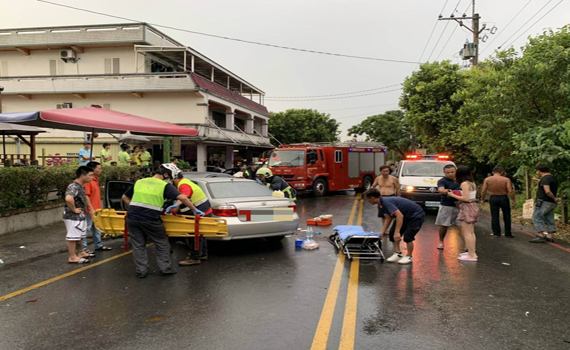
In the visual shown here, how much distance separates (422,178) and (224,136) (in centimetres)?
1876

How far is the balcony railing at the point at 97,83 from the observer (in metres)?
26.0

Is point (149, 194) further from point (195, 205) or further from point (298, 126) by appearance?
point (298, 126)

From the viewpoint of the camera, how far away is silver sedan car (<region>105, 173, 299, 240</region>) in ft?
21.9

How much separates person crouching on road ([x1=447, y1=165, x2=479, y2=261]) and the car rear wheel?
421 inches

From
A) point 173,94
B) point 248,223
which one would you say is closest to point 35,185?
point 248,223

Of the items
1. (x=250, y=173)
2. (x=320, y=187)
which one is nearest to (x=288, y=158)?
(x=320, y=187)

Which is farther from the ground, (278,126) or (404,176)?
(278,126)

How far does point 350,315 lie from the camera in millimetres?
4324

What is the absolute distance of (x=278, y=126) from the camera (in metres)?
50.1

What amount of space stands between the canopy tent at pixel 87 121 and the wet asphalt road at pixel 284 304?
280 cm

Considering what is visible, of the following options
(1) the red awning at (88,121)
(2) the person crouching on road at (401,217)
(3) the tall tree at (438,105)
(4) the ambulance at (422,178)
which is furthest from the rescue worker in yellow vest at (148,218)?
(3) the tall tree at (438,105)

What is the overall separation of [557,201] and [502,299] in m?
4.51

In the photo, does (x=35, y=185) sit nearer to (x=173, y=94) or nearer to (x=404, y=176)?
(x=404, y=176)

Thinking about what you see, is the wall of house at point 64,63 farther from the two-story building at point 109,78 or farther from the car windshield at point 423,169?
the car windshield at point 423,169
